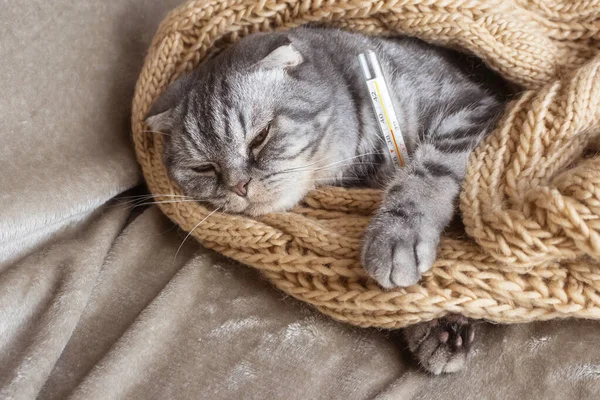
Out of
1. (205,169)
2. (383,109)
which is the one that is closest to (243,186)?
(205,169)

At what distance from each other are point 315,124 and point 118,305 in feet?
1.83

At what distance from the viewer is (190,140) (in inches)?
46.5

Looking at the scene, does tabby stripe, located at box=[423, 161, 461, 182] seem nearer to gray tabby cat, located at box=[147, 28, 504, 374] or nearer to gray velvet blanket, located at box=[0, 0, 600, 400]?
gray tabby cat, located at box=[147, 28, 504, 374]

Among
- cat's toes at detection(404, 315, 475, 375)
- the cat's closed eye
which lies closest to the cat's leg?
cat's toes at detection(404, 315, 475, 375)

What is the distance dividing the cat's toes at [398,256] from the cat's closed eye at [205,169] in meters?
0.43

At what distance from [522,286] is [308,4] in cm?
74

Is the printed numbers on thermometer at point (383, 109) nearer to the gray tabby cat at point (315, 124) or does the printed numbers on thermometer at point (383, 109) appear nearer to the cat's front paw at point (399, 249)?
the gray tabby cat at point (315, 124)

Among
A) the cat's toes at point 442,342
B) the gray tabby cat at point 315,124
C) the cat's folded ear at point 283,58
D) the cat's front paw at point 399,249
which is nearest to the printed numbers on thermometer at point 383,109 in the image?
the gray tabby cat at point 315,124

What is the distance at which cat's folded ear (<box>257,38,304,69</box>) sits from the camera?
1.08m

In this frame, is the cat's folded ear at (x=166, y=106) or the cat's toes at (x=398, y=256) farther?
the cat's folded ear at (x=166, y=106)

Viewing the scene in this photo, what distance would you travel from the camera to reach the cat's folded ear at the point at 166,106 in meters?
1.16

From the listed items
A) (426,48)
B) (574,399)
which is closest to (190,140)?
(426,48)

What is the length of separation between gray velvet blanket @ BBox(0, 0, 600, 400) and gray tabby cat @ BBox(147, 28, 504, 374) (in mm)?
121

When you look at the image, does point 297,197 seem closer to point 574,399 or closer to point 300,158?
point 300,158
